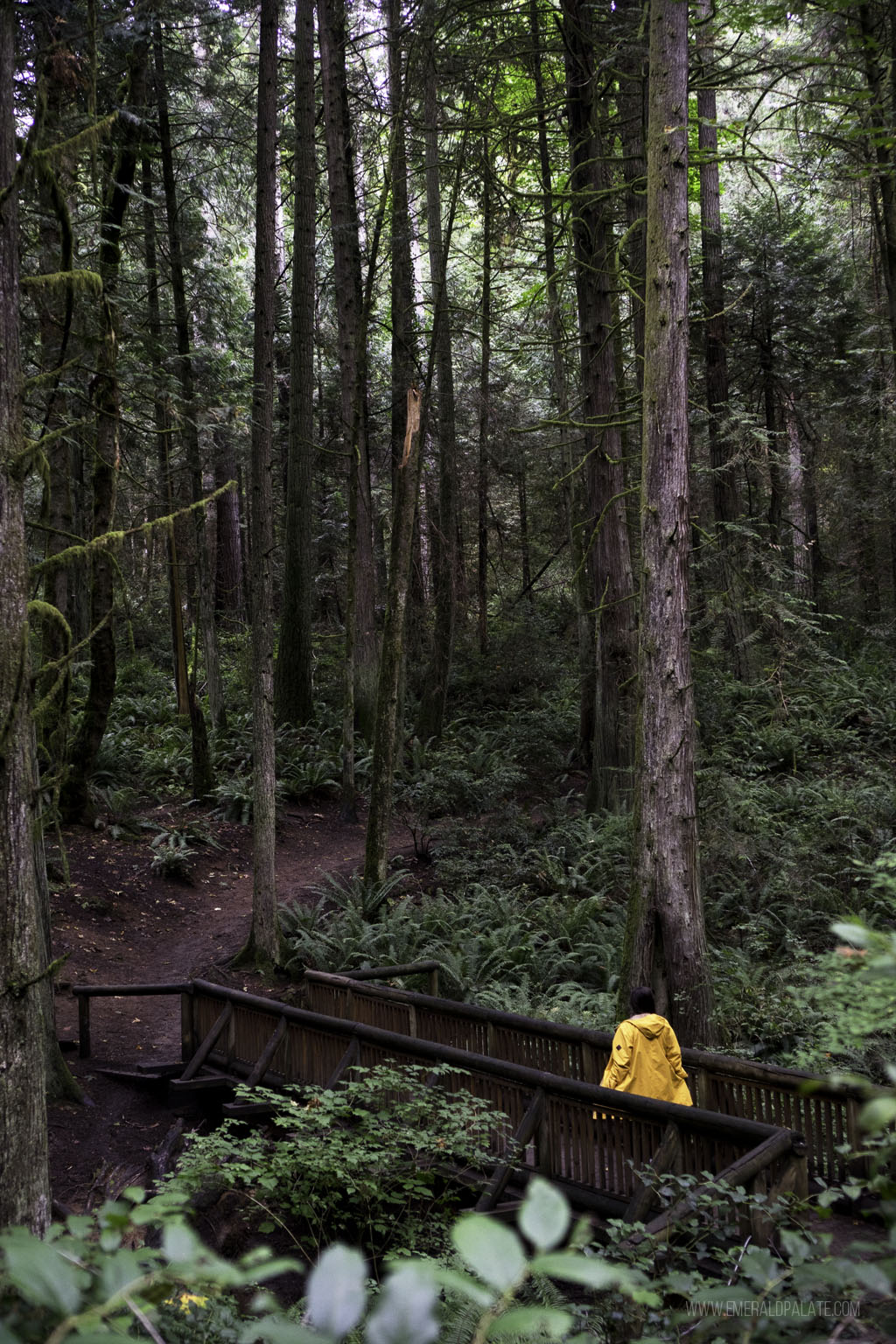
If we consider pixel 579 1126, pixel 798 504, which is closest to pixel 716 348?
pixel 798 504

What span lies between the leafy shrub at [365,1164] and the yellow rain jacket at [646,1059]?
0.88 metres

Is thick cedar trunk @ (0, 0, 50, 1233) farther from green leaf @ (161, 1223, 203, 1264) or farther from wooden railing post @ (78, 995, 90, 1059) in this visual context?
wooden railing post @ (78, 995, 90, 1059)

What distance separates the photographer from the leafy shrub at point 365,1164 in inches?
203

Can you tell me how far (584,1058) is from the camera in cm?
674

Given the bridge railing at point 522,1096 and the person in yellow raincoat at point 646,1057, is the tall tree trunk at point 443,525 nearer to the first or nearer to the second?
the bridge railing at point 522,1096

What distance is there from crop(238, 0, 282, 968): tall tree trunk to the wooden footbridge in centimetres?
200

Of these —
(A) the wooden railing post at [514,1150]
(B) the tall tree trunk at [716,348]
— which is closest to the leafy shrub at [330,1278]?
(A) the wooden railing post at [514,1150]

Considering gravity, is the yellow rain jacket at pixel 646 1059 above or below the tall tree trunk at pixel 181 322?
below

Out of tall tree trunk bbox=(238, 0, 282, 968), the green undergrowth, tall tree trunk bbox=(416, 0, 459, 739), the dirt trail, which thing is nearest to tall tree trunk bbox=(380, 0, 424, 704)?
tall tree trunk bbox=(416, 0, 459, 739)

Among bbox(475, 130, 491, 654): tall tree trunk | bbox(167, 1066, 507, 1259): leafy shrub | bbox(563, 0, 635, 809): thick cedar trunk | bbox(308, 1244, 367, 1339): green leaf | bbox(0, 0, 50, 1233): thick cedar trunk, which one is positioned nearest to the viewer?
bbox(308, 1244, 367, 1339): green leaf

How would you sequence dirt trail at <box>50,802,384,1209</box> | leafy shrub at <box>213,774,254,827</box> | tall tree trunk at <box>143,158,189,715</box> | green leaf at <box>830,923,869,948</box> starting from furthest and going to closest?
1. leafy shrub at <box>213,774,254,827</box>
2. tall tree trunk at <box>143,158,189,715</box>
3. dirt trail at <box>50,802,384,1209</box>
4. green leaf at <box>830,923,869,948</box>

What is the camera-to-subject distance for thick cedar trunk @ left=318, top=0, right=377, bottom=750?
48.1ft

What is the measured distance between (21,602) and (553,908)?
859 cm

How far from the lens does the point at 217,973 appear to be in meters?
10.7
